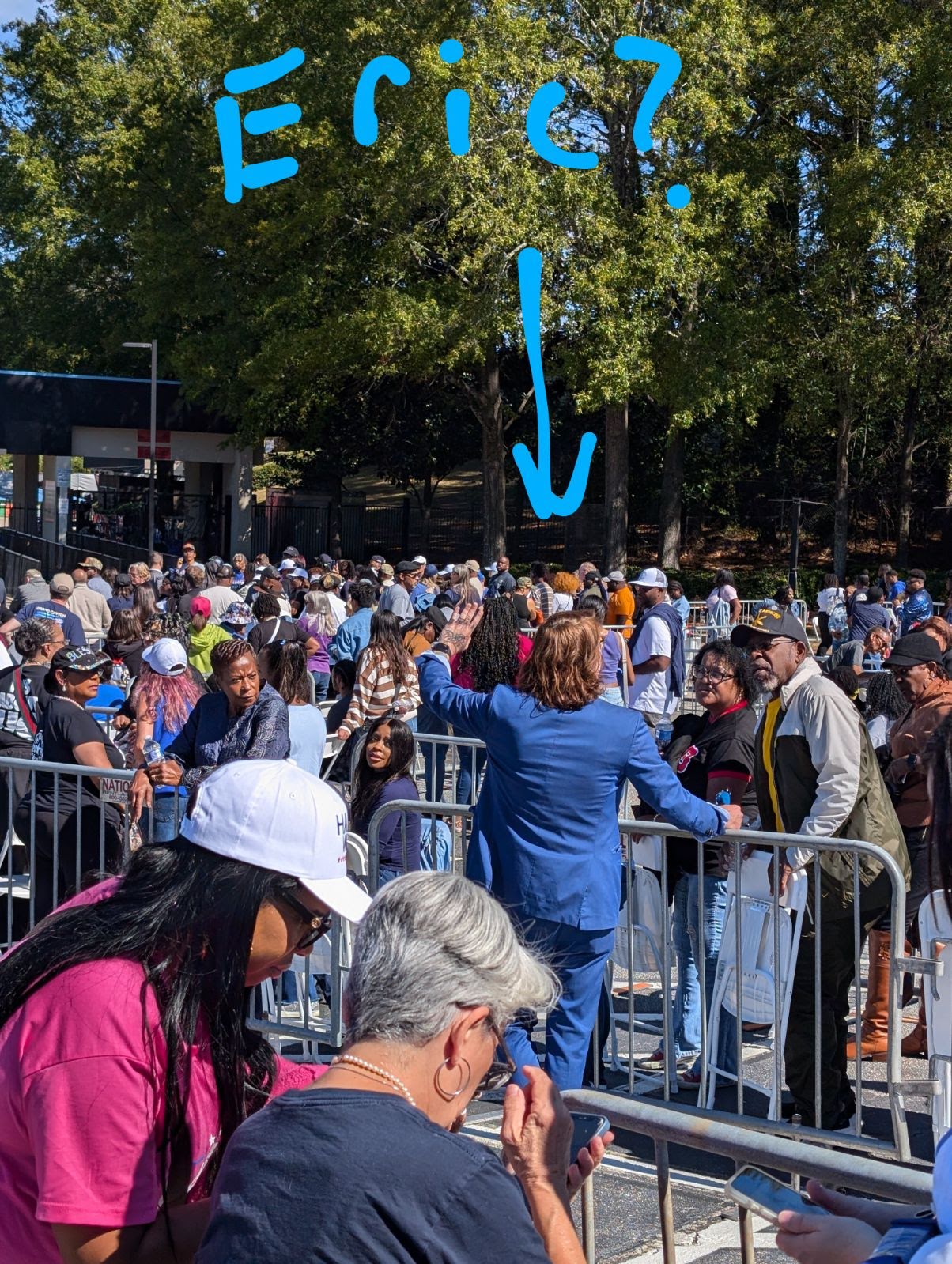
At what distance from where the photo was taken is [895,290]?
32875 millimetres

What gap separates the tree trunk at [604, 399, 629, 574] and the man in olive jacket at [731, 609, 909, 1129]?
91.7 feet

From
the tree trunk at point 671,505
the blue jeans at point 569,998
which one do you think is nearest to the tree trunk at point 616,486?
the tree trunk at point 671,505

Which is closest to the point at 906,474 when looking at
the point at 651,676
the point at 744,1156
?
the point at 651,676

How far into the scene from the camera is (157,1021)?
85.7 inches

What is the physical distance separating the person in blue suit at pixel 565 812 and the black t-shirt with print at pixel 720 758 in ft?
4.50

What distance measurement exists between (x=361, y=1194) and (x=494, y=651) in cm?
610

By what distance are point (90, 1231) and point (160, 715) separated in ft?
20.4

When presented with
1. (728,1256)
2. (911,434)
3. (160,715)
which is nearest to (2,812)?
(160,715)

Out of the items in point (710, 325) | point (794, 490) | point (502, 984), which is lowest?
point (502, 984)

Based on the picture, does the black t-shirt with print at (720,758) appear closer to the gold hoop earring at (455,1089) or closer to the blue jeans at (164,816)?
the blue jeans at (164,816)

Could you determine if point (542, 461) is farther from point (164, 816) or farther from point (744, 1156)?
point (744, 1156)

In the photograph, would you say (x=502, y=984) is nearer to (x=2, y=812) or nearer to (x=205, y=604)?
(x=2, y=812)

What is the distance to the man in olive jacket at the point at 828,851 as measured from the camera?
208 inches

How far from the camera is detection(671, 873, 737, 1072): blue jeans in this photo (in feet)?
19.8
